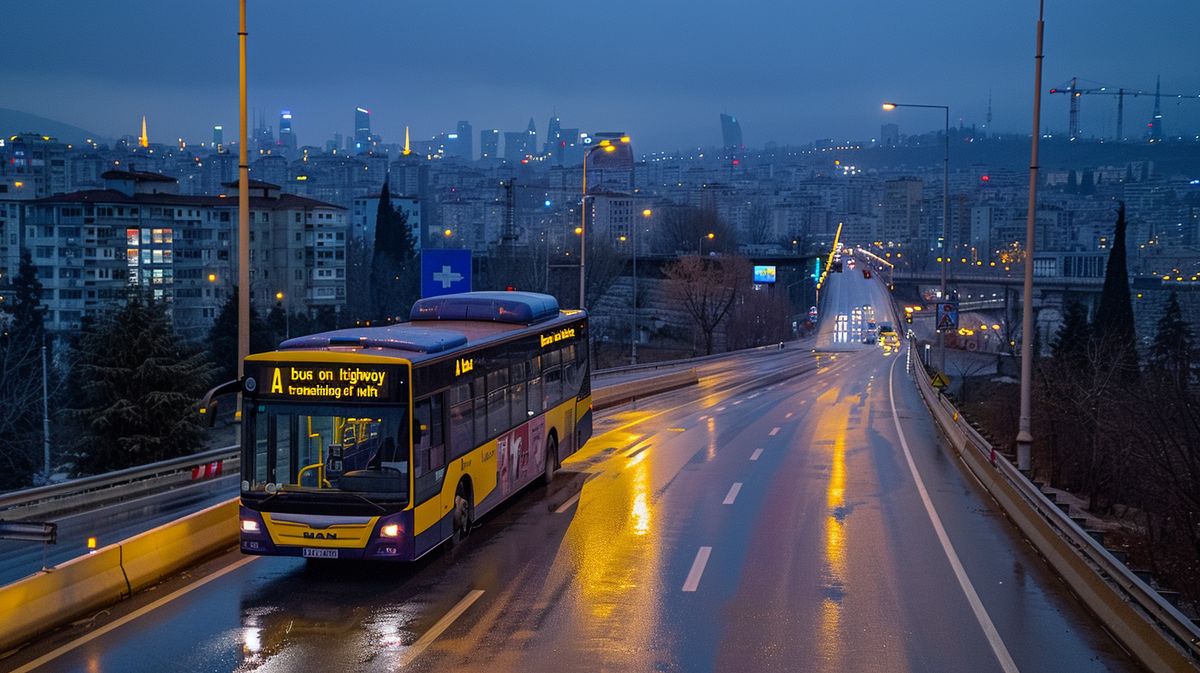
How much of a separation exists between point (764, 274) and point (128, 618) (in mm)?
106731

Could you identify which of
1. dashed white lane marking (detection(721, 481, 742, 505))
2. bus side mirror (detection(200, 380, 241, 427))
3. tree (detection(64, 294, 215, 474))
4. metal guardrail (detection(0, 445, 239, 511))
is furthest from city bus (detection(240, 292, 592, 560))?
tree (detection(64, 294, 215, 474))

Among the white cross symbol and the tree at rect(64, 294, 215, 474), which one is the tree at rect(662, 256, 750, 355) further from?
the white cross symbol

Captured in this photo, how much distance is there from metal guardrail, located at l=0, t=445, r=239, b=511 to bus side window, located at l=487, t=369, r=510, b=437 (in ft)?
29.3

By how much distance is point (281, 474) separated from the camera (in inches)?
489

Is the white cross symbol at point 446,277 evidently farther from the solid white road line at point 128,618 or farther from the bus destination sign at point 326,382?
the bus destination sign at point 326,382

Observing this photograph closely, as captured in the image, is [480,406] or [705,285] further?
[705,285]

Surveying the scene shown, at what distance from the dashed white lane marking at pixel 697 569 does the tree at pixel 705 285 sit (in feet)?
228

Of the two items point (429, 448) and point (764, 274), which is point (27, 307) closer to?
point (429, 448)

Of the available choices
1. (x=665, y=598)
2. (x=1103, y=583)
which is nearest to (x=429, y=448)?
(x=665, y=598)

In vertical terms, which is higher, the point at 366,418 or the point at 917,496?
the point at 366,418

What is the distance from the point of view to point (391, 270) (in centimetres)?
9181

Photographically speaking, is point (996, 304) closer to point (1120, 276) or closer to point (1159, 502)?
point (1120, 276)

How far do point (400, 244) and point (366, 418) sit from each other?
293 feet

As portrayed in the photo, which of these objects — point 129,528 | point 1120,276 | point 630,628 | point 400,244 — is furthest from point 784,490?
point 400,244
